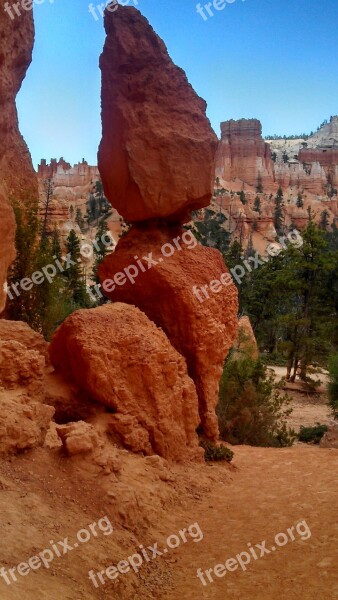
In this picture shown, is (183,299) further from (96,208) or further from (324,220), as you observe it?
(324,220)

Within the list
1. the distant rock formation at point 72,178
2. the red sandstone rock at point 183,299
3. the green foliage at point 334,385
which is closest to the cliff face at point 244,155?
the distant rock formation at point 72,178

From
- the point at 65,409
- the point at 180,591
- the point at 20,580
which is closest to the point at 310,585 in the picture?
the point at 180,591

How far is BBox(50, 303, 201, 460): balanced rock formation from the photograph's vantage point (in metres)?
7.44

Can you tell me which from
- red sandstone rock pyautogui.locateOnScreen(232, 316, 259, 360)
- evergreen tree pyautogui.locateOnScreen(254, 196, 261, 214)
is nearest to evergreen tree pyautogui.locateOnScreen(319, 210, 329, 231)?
evergreen tree pyautogui.locateOnScreen(254, 196, 261, 214)

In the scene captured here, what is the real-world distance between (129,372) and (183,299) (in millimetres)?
1609

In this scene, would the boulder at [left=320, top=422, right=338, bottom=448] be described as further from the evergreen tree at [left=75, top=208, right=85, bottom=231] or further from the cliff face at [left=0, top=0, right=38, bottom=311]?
the evergreen tree at [left=75, top=208, right=85, bottom=231]

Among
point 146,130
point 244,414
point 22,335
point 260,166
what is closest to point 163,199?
point 146,130

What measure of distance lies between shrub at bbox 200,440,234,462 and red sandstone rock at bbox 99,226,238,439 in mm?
204

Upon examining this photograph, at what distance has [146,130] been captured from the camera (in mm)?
8922

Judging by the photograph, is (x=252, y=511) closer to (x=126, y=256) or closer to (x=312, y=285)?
(x=126, y=256)

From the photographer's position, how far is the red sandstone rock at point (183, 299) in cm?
878

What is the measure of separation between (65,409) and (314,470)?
3976 millimetres

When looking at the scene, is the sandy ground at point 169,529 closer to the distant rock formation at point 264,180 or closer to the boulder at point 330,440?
the boulder at point 330,440

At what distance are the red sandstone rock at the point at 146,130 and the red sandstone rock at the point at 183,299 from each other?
23.2 inches
